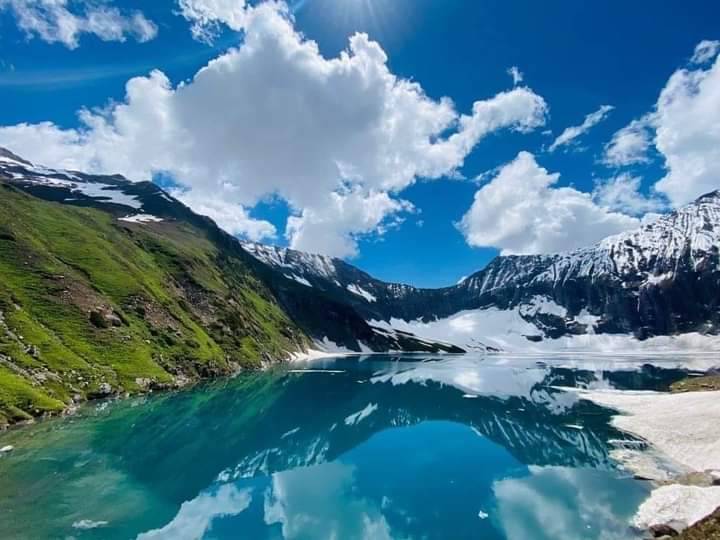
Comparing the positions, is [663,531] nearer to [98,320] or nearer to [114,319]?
[98,320]

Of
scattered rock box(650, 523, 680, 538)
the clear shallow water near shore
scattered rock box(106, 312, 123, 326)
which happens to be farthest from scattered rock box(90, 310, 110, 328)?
scattered rock box(650, 523, 680, 538)

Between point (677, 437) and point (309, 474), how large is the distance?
36.7 metres

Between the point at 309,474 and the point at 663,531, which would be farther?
the point at 309,474

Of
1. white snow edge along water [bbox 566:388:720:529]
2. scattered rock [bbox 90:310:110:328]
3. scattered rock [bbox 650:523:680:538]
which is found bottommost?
scattered rock [bbox 650:523:680:538]

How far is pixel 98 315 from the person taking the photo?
77688 millimetres

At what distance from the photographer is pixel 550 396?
86.6 metres

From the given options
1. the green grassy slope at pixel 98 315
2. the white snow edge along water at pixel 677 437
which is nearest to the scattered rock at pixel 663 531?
the white snow edge along water at pixel 677 437

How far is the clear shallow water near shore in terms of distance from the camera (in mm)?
26344

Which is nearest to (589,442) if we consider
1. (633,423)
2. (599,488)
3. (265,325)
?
(633,423)

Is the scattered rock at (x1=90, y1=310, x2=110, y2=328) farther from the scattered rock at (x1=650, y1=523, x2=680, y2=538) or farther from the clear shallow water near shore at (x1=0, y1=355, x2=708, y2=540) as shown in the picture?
the scattered rock at (x1=650, y1=523, x2=680, y2=538)

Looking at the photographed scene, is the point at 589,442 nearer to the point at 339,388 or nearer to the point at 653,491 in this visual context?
the point at 653,491

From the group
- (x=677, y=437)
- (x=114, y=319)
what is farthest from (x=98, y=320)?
(x=677, y=437)

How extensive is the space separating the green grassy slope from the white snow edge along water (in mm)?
54068

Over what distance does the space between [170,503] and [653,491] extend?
32.3 metres
